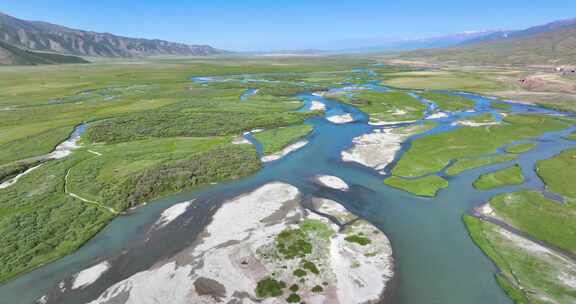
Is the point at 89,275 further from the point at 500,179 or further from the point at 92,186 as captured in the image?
the point at 500,179

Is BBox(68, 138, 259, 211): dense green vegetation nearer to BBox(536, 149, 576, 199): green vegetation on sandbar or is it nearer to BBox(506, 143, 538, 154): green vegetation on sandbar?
BBox(536, 149, 576, 199): green vegetation on sandbar

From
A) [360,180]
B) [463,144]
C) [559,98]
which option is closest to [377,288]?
[360,180]

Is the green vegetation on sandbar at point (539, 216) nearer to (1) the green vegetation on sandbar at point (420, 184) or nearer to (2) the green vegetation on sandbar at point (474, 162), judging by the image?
(1) the green vegetation on sandbar at point (420, 184)

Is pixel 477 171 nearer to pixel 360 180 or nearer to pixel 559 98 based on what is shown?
pixel 360 180

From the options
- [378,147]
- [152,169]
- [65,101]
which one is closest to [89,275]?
[152,169]

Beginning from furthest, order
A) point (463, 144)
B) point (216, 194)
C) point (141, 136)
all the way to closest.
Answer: point (141, 136), point (463, 144), point (216, 194)

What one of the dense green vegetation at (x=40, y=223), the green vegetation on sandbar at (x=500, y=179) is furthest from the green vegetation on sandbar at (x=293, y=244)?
the green vegetation on sandbar at (x=500, y=179)
